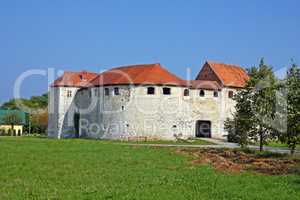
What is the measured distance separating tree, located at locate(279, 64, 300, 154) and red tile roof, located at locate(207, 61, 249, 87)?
94.4 ft

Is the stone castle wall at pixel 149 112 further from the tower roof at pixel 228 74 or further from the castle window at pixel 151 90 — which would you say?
the tower roof at pixel 228 74

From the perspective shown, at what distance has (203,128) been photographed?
188 ft

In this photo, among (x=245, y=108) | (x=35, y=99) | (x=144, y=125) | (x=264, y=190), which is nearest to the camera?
(x=264, y=190)

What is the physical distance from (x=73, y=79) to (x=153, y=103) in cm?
1766

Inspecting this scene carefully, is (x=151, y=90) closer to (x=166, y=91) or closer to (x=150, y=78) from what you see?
(x=150, y=78)

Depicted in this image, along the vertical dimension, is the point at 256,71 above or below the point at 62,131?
above

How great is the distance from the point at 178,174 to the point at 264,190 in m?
4.60

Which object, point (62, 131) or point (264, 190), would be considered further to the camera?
point (62, 131)

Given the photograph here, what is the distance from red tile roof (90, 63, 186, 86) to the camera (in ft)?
173

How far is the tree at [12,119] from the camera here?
85.7m

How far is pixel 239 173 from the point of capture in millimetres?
19219

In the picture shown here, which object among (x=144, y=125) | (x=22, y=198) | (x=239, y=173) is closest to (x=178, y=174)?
(x=239, y=173)

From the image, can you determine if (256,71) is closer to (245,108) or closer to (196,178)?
(245,108)

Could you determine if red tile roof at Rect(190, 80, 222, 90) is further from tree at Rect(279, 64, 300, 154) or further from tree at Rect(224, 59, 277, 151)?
tree at Rect(279, 64, 300, 154)
